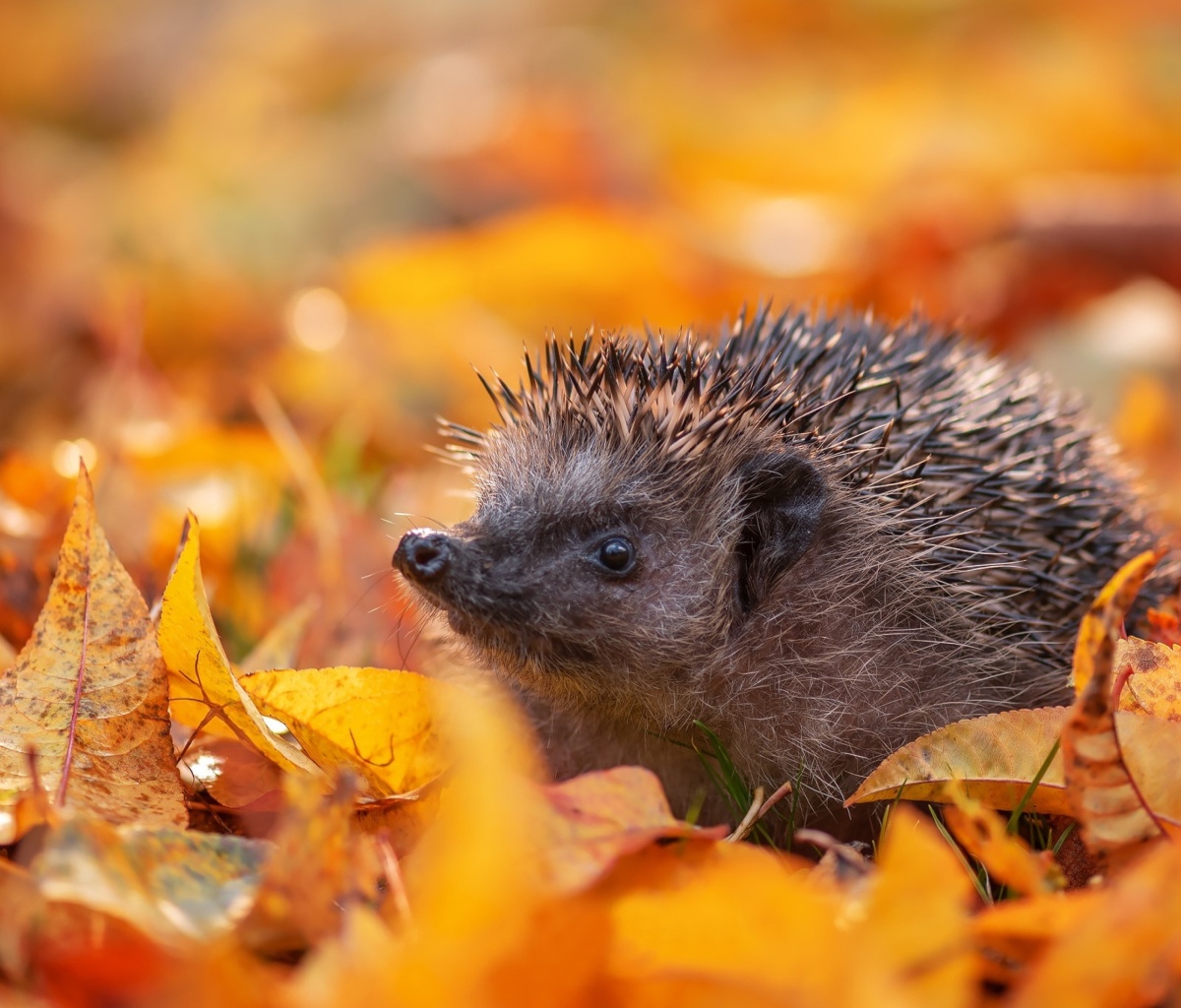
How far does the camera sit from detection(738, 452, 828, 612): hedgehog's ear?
2529 mm

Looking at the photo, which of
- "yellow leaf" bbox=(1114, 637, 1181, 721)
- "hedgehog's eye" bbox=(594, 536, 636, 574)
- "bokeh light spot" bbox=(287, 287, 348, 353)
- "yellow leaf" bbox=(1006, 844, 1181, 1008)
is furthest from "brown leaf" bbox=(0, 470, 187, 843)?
"bokeh light spot" bbox=(287, 287, 348, 353)

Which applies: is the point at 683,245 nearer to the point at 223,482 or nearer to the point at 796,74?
the point at 223,482

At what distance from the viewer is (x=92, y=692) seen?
215 centimetres

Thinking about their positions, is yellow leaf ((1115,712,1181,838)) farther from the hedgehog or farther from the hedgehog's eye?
the hedgehog's eye

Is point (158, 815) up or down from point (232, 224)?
down

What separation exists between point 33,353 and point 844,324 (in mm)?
3748

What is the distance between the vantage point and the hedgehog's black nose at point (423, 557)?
2.40m

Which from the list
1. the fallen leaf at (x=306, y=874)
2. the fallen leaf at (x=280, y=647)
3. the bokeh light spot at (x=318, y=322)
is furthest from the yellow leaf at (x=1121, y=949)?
the bokeh light spot at (x=318, y=322)

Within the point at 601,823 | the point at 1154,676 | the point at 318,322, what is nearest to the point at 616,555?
the point at 601,823

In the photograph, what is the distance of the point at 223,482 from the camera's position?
12.7 feet

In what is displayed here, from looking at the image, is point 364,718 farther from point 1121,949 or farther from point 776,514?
point 1121,949

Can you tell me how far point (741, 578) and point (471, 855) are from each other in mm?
1390

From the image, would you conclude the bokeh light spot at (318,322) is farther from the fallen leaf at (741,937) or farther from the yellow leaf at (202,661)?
the fallen leaf at (741,937)

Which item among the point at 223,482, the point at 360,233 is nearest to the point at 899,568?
the point at 223,482
